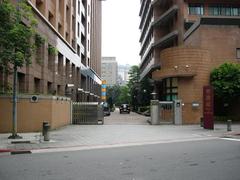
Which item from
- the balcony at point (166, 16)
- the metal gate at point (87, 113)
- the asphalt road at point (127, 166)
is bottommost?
the asphalt road at point (127, 166)

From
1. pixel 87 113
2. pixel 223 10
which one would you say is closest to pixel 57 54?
pixel 87 113

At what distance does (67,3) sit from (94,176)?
139 ft

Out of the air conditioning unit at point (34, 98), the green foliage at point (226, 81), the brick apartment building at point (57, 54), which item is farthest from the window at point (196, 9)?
the air conditioning unit at point (34, 98)

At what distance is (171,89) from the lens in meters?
35.5

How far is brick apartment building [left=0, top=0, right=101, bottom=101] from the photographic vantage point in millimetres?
30031

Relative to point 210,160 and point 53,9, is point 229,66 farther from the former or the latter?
point 210,160

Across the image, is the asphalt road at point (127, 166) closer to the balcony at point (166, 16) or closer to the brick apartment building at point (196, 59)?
the brick apartment building at point (196, 59)

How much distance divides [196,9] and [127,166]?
48.8 meters

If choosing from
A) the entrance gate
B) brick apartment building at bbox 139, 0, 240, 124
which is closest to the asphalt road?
the entrance gate

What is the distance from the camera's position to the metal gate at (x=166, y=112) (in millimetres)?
32688

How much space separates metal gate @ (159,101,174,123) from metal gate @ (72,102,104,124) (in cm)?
560

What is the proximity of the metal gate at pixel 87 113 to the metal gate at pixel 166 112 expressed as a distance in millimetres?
5599

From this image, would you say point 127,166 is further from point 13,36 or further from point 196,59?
point 196,59

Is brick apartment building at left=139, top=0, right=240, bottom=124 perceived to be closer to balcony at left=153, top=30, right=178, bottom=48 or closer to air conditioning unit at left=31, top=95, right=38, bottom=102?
balcony at left=153, top=30, right=178, bottom=48
